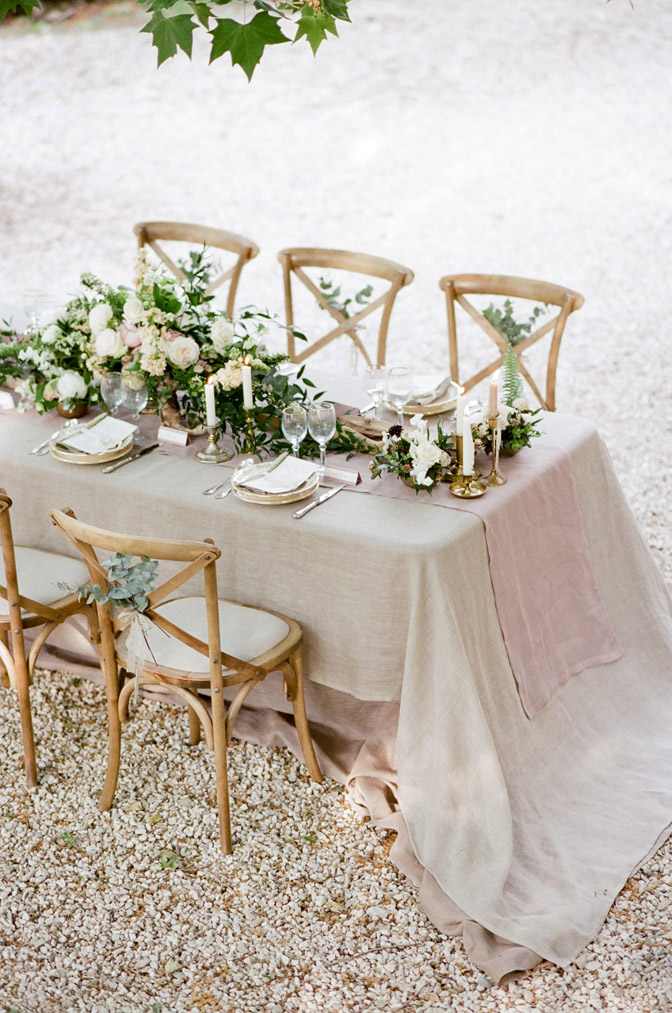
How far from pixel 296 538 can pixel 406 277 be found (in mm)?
1737

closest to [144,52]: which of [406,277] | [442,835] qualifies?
[406,277]

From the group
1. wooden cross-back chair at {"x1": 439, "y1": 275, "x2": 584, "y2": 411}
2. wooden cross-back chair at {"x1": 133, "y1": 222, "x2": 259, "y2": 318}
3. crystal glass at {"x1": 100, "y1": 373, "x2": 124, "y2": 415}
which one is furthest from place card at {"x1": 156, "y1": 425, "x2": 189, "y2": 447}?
wooden cross-back chair at {"x1": 133, "y1": 222, "x2": 259, "y2": 318}

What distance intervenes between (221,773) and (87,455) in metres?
0.97

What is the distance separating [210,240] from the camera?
4527mm

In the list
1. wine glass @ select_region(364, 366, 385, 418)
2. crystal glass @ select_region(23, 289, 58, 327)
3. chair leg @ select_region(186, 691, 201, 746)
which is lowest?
chair leg @ select_region(186, 691, 201, 746)

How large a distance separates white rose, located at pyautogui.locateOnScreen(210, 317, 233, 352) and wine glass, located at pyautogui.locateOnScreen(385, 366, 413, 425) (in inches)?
18.6

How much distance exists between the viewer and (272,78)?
11.0 m

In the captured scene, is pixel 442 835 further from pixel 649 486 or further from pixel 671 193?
pixel 671 193

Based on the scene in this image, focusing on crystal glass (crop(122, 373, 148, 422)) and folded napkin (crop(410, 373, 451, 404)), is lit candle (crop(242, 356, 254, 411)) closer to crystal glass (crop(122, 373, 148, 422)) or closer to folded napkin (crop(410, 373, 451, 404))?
crystal glass (crop(122, 373, 148, 422))

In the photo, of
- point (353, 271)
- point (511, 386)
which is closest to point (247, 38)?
point (511, 386)

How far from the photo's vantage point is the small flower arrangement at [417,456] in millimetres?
2713

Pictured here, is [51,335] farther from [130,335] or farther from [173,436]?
[173,436]

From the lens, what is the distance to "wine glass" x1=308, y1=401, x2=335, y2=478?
112 inches

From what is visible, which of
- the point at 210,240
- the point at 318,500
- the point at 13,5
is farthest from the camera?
the point at 210,240
